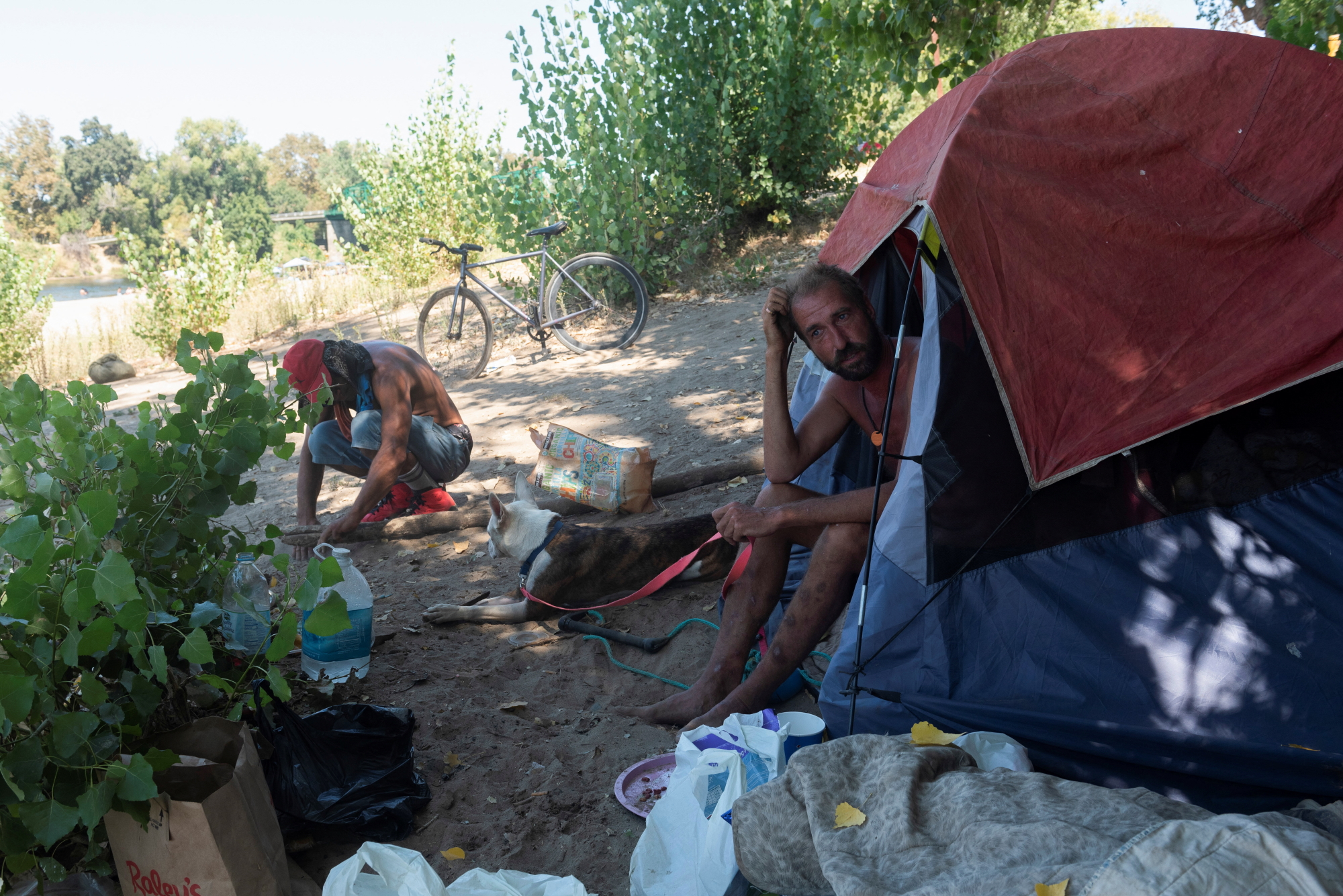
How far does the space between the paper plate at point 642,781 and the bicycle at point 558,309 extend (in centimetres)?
607

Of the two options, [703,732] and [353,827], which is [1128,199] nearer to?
[703,732]

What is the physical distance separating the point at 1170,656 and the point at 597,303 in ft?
23.5

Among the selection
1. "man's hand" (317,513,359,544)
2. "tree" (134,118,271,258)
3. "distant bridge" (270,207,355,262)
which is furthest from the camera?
"tree" (134,118,271,258)

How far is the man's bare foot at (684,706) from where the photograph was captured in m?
2.70

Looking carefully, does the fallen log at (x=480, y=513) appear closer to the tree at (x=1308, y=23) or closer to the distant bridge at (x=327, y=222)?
the tree at (x=1308, y=23)

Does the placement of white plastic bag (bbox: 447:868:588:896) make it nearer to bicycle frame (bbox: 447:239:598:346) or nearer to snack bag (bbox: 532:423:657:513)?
snack bag (bbox: 532:423:657:513)

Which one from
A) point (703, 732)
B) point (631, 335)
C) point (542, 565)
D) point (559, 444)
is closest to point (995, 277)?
point (703, 732)

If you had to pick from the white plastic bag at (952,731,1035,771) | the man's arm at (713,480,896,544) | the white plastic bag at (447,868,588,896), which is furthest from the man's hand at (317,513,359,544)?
the white plastic bag at (952,731,1035,771)

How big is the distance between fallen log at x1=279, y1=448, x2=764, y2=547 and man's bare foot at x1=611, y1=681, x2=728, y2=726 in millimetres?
1740

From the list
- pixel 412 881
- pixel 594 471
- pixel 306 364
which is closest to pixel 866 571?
pixel 412 881

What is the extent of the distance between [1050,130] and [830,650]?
5.84 ft

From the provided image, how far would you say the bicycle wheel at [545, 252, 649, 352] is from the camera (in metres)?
8.34

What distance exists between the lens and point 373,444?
14.6ft

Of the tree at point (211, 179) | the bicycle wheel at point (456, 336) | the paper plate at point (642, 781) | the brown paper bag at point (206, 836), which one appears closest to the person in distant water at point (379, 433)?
the paper plate at point (642, 781)
